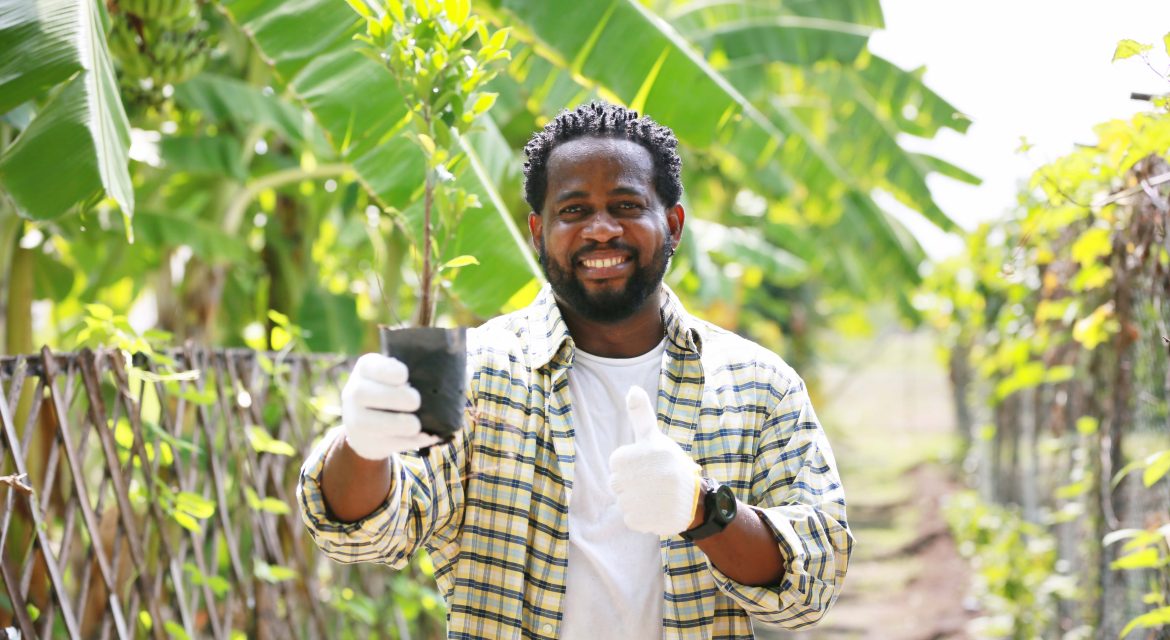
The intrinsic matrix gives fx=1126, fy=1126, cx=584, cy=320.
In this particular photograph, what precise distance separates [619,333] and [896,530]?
37.5ft

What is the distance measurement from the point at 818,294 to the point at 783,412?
560 inches

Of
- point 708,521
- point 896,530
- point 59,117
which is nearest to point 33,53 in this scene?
point 59,117

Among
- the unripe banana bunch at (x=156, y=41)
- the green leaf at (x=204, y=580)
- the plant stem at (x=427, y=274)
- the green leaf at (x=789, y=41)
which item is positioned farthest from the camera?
the green leaf at (x=789, y=41)

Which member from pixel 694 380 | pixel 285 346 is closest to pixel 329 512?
pixel 694 380

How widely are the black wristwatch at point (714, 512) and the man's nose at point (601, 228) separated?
45 centimetres

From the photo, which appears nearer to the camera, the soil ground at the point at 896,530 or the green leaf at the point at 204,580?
the green leaf at the point at 204,580

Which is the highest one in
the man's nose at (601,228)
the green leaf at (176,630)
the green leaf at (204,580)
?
the man's nose at (601,228)

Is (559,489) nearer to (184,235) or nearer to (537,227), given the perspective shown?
(537,227)

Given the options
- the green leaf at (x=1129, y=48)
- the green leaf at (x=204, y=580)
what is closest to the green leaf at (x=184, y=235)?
the green leaf at (x=204, y=580)

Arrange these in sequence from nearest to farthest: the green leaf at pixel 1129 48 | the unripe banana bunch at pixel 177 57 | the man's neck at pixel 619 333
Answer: the man's neck at pixel 619 333 → the green leaf at pixel 1129 48 → the unripe banana bunch at pixel 177 57

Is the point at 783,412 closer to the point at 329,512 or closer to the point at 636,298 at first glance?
the point at 636,298

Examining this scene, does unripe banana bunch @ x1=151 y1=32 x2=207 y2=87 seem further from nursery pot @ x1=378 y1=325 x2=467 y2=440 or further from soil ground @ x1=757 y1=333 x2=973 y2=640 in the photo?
soil ground @ x1=757 y1=333 x2=973 y2=640

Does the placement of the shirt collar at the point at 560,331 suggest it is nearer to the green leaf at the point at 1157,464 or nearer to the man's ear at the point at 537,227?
the man's ear at the point at 537,227

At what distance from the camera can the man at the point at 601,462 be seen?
174 centimetres
